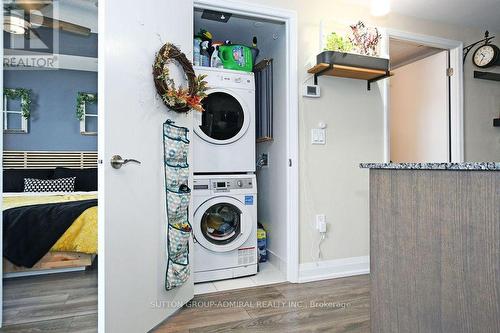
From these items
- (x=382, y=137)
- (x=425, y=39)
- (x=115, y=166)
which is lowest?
(x=115, y=166)

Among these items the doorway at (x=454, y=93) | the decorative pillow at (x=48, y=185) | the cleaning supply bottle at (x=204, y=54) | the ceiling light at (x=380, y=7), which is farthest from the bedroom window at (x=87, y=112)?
the doorway at (x=454, y=93)

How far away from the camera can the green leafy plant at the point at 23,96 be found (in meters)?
4.02

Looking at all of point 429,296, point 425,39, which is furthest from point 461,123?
point 429,296

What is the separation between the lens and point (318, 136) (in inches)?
92.4

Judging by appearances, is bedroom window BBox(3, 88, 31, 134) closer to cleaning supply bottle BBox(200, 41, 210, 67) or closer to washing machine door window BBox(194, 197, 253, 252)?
cleaning supply bottle BBox(200, 41, 210, 67)

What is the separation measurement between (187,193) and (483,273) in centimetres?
142

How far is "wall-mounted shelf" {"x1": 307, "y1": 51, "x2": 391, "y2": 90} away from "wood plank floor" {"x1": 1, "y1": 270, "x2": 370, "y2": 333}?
1.63 meters

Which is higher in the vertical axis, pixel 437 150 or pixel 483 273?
pixel 437 150

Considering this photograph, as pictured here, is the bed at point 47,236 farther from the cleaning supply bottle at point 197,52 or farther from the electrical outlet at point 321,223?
the electrical outlet at point 321,223

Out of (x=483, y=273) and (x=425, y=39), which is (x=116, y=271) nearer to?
(x=483, y=273)

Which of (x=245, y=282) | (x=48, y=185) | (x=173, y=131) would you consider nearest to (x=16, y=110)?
(x=48, y=185)

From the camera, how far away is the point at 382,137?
2.55m

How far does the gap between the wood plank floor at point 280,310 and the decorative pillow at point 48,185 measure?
2628mm

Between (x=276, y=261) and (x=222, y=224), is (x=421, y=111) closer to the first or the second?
(x=276, y=261)
